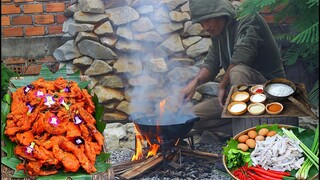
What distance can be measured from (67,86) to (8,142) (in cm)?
74

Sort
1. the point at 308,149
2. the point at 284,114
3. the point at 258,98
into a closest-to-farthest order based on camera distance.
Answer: the point at 308,149 < the point at 284,114 < the point at 258,98

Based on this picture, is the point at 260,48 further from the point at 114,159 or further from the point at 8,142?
the point at 8,142

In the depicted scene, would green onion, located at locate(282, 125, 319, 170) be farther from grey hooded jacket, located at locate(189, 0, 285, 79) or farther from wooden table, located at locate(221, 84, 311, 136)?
grey hooded jacket, located at locate(189, 0, 285, 79)

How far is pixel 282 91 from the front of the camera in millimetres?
4906

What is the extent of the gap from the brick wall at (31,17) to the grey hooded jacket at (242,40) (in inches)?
70.5

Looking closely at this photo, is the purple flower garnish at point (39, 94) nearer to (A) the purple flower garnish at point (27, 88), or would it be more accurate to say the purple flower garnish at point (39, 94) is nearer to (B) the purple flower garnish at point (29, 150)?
(A) the purple flower garnish at point (27, 88)

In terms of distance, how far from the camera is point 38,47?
678 centimetres

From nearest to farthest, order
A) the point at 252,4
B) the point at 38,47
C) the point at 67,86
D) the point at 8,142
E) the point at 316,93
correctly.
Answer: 1. the point at 8,142
2. the point at 67,86
3. the point at 252,4
4. the point at 316,93
5. the point at 38,47

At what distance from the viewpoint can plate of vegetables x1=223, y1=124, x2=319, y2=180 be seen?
421cm

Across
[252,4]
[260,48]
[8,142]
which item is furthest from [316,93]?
[8,142]

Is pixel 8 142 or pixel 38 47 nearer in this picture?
pixel 8 142

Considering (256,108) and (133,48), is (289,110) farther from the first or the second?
(133,48)

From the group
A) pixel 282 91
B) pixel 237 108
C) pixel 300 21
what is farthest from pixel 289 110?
pixel 300 21

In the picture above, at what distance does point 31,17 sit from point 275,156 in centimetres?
392
